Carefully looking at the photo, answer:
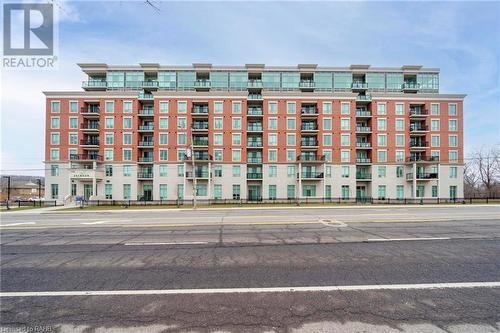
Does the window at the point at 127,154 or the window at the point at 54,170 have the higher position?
the window at the point at 127,154

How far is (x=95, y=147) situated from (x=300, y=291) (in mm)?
44171

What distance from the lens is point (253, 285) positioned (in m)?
4.55

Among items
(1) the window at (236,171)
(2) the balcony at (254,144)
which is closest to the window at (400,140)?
(2) the balcony at (254,144)

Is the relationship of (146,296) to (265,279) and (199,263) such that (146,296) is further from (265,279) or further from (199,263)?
(265,279)

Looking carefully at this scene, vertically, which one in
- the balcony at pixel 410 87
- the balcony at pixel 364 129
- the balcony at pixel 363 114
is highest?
the balcony at pixel 410 87

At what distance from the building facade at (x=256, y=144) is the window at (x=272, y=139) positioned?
0.18 m

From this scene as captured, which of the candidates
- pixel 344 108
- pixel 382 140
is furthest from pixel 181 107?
pixel 382 140

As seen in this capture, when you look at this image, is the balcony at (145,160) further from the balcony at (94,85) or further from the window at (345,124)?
the window at (345,124)

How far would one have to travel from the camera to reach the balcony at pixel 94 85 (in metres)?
40.1

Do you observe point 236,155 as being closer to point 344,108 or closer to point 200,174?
point 200,174

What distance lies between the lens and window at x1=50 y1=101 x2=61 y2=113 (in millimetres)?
37750

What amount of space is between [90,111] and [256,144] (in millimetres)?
30530

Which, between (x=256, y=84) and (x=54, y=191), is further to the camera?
(x=256, y=84)

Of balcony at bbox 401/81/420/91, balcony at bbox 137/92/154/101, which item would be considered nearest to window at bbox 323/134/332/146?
balcony at bbox 401/81/420/91
